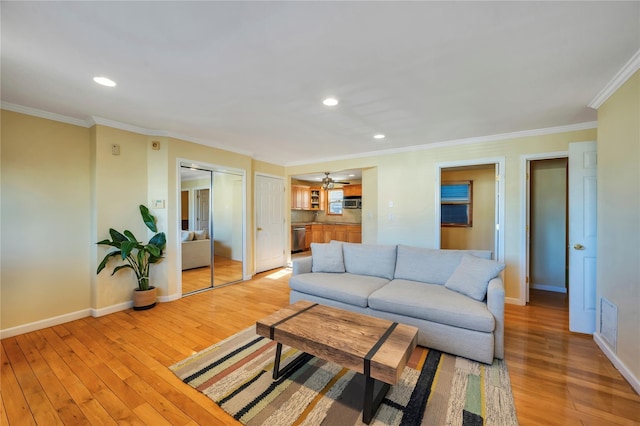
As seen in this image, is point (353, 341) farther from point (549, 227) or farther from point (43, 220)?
point (549, 227)

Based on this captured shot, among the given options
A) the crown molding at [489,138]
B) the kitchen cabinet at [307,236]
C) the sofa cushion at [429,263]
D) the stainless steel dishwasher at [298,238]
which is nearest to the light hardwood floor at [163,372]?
the sofa cushion at [429,263]

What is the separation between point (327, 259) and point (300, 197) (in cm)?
488

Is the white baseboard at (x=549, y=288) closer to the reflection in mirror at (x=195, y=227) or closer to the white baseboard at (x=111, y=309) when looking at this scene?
the reflection in mirror at (x=195, y=227)

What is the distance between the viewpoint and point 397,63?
1932 millimetres

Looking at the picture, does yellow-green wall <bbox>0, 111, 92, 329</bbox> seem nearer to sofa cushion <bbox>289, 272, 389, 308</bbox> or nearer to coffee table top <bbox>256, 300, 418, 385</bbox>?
sofa cushion <bbox>289, 272, 389, 308</bbox>

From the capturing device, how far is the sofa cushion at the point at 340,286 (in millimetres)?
2756

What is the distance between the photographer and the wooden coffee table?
1509 mm

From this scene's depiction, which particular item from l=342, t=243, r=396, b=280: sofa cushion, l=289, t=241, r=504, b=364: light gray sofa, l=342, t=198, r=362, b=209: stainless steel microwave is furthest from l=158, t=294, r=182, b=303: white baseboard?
l=342, t=198, r=362, b=209: stainless steel microwave

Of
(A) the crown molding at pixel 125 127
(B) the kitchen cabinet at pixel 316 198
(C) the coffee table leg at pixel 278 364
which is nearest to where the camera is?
(C) the coffee table leg at pixel 278 364

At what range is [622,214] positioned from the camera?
2064 mm

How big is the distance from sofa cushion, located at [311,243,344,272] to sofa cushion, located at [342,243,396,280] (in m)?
0.11

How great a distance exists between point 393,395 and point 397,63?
242 cm

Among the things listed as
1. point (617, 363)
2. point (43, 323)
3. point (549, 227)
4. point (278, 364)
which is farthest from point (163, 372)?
point (549, 227)

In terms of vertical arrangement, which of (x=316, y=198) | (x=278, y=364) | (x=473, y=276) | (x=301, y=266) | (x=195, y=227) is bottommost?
(x=278, y=364)
